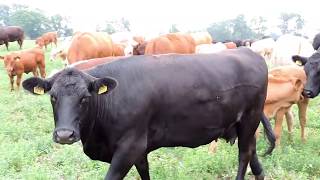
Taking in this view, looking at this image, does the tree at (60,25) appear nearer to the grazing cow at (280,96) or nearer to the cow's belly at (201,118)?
the grazing cow at (280,96)

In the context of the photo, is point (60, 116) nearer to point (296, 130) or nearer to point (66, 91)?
point (66, 91)

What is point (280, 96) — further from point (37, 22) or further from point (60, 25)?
point (60, 25)

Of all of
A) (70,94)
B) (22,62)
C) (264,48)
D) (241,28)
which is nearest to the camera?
Result: (70,94)

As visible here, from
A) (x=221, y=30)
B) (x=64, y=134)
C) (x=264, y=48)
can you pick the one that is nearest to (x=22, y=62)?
(x=64, y=134)

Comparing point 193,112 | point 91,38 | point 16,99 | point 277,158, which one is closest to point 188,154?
point 277,158

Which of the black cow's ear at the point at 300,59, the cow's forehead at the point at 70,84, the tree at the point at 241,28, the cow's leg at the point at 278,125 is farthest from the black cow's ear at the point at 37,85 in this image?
the tree at the point at 241,28

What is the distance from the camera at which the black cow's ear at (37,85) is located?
3775 millimetres

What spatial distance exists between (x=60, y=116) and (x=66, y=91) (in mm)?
208

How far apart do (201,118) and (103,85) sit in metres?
1.10

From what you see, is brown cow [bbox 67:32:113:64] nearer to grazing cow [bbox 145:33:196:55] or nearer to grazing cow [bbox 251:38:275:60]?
grazing cow [bbox 145:33:196:55]

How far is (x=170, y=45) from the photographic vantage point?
13.4 m

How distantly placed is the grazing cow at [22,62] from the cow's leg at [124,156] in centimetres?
1090

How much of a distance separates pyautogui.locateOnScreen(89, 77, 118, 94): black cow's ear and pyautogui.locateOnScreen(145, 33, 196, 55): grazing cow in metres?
9.30

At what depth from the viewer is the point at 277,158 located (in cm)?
592
